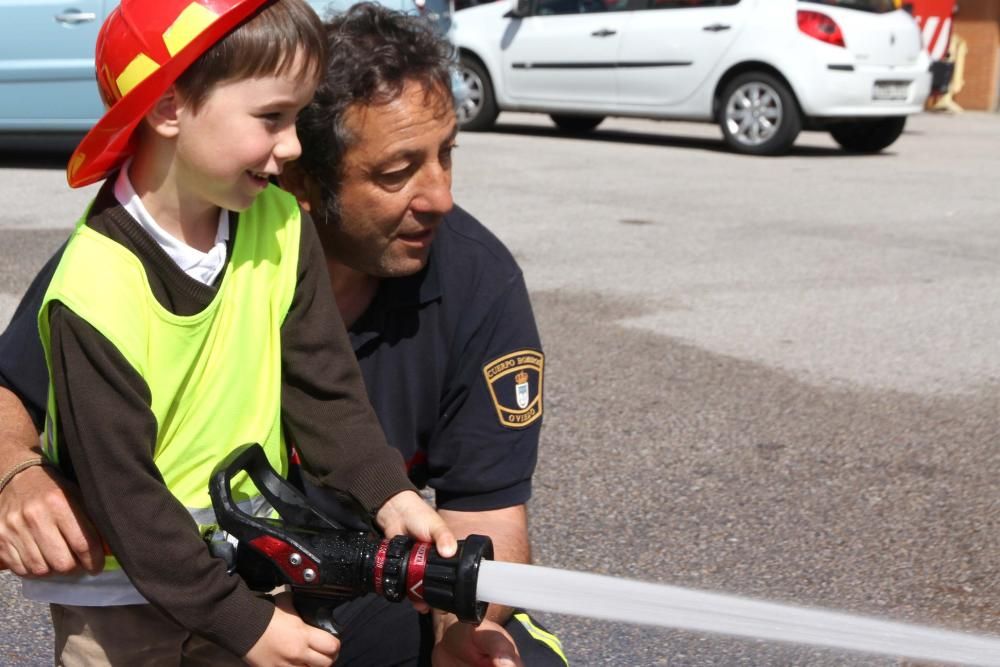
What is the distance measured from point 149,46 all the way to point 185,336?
0.37m

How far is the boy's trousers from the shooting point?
2.02 m

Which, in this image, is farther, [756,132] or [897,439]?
[756,132]

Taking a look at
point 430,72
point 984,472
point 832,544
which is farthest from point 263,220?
point 984,472

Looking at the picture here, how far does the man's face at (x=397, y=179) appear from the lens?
7.88ft

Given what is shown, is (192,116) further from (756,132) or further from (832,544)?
(756,132)

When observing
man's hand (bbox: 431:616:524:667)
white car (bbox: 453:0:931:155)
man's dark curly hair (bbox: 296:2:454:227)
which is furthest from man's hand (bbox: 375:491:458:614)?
white car (bbox: 453:0:931:155)

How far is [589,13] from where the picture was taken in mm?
13086

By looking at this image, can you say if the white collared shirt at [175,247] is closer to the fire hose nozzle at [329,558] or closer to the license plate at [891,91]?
the fire hose nozzle at [329,558]

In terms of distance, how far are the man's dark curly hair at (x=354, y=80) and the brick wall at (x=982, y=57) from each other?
19192mm

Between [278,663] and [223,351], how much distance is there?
0.41 meters

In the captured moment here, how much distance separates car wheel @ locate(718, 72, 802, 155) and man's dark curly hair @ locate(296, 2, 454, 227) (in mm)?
10052

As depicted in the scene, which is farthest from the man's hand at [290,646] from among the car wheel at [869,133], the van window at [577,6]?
the car wheel at [869,133]

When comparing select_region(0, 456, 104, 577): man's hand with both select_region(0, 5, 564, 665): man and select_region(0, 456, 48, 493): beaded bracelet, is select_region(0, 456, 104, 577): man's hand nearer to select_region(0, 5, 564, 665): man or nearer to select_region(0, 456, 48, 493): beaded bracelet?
select_region(0, 456, 48, 493): beaded bracelet

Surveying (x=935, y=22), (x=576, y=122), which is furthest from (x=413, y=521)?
(x=935, y=22)
